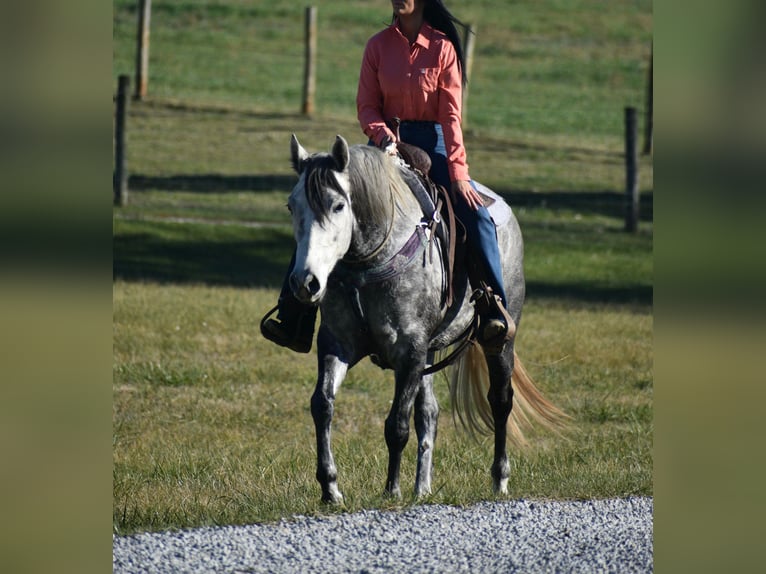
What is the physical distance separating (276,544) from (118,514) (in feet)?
3.31

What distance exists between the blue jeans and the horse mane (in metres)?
0.59

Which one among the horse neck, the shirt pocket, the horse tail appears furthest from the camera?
the horse tail

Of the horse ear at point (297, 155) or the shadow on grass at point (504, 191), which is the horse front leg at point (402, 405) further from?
the shadow on grass at point (504, 191)

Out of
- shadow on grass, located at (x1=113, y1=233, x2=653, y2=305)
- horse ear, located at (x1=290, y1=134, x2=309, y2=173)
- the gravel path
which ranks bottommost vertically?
the gravel path

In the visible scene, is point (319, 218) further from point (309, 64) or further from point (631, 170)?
point (309, 64)

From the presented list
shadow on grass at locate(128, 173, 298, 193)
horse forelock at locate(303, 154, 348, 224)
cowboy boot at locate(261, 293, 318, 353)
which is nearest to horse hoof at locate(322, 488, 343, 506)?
cowboy boot at locate(261, 293, 318, 353)

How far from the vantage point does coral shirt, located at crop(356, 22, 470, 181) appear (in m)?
7.09

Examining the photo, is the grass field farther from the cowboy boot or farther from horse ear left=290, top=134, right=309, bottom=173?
horse ear left=290, top=134, right=309, bottom=173

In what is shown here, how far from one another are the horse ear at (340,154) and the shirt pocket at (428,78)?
1113mm

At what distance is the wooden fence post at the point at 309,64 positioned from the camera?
88.7 ft

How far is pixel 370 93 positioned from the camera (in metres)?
7.21

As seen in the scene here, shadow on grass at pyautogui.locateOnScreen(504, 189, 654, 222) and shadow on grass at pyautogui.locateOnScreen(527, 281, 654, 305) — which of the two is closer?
shadow on grass at pyautogui.locateOnScreen(527, 281, 654, 305)

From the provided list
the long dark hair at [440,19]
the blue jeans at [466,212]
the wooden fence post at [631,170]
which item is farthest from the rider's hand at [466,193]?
the wooden fence post at [631,170]
